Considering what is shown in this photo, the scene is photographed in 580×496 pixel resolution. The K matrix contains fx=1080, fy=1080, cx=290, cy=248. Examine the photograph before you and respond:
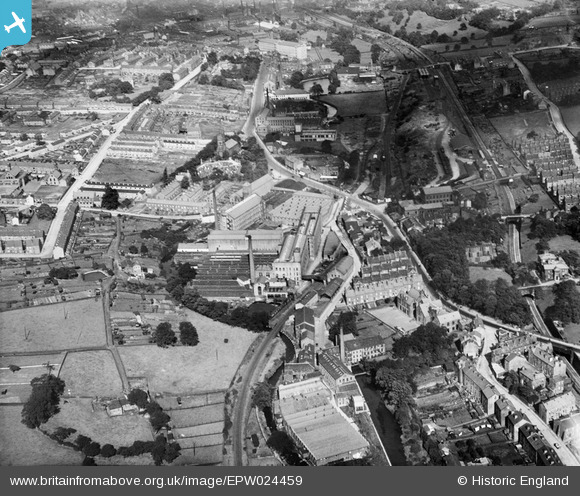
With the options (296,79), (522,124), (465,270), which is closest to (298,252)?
(465,270)

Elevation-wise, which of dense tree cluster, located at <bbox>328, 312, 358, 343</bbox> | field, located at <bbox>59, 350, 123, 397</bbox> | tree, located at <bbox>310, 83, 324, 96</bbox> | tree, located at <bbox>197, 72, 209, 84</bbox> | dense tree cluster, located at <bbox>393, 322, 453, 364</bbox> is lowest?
tree, located at <bbox>197, 72, 209, 84</bbox>

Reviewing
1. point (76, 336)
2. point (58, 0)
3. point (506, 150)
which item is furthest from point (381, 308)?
point (58, 0)

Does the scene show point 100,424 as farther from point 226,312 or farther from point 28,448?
point 226,312

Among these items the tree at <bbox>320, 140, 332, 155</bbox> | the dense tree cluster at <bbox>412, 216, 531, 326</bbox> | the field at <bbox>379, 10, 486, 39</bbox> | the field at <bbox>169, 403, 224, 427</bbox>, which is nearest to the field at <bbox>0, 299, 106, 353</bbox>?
the field at <bbox>169, 403, 224, 427</bbox>

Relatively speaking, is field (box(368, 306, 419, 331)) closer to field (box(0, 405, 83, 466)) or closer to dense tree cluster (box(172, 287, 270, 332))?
dense tree cluster (box(172, 287, 270, 332))

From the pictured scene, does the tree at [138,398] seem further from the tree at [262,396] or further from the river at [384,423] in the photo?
the river at [384,423]

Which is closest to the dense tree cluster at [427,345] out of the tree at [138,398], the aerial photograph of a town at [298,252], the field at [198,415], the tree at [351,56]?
the aerial photograph of a town at [298,252]
